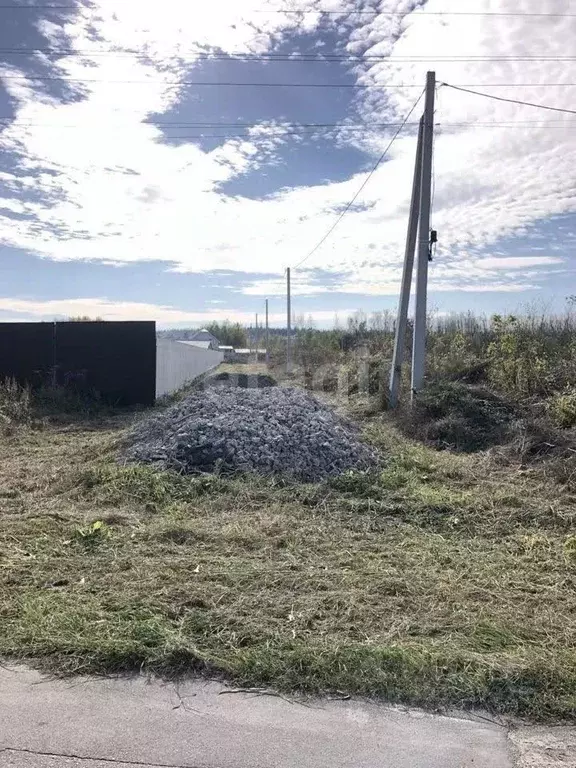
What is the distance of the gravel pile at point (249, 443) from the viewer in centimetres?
653

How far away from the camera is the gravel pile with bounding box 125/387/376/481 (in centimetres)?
653

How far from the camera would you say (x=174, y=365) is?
17.9 m

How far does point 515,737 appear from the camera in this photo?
91.2 inches

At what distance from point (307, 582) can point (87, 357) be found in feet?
37.6

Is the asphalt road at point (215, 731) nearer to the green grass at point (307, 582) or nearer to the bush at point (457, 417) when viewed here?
the green grass at point (307, 582)

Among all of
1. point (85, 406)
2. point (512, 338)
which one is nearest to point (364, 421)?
point (512, 338)

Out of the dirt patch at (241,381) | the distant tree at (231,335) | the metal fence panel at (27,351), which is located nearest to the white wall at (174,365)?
the dirt patch at (241,381)

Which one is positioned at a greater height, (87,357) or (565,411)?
(87,357)

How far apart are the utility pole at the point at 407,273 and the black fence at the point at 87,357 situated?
5981 millimetres

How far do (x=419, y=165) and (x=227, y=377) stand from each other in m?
15.2

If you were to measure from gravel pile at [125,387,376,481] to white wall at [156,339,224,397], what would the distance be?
655 cm

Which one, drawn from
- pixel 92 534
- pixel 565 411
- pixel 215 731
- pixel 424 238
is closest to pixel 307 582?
pixel 215 731

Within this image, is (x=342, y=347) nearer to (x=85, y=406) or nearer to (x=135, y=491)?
(x=85, y=406)

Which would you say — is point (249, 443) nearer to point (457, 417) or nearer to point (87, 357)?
point (457, 417)
